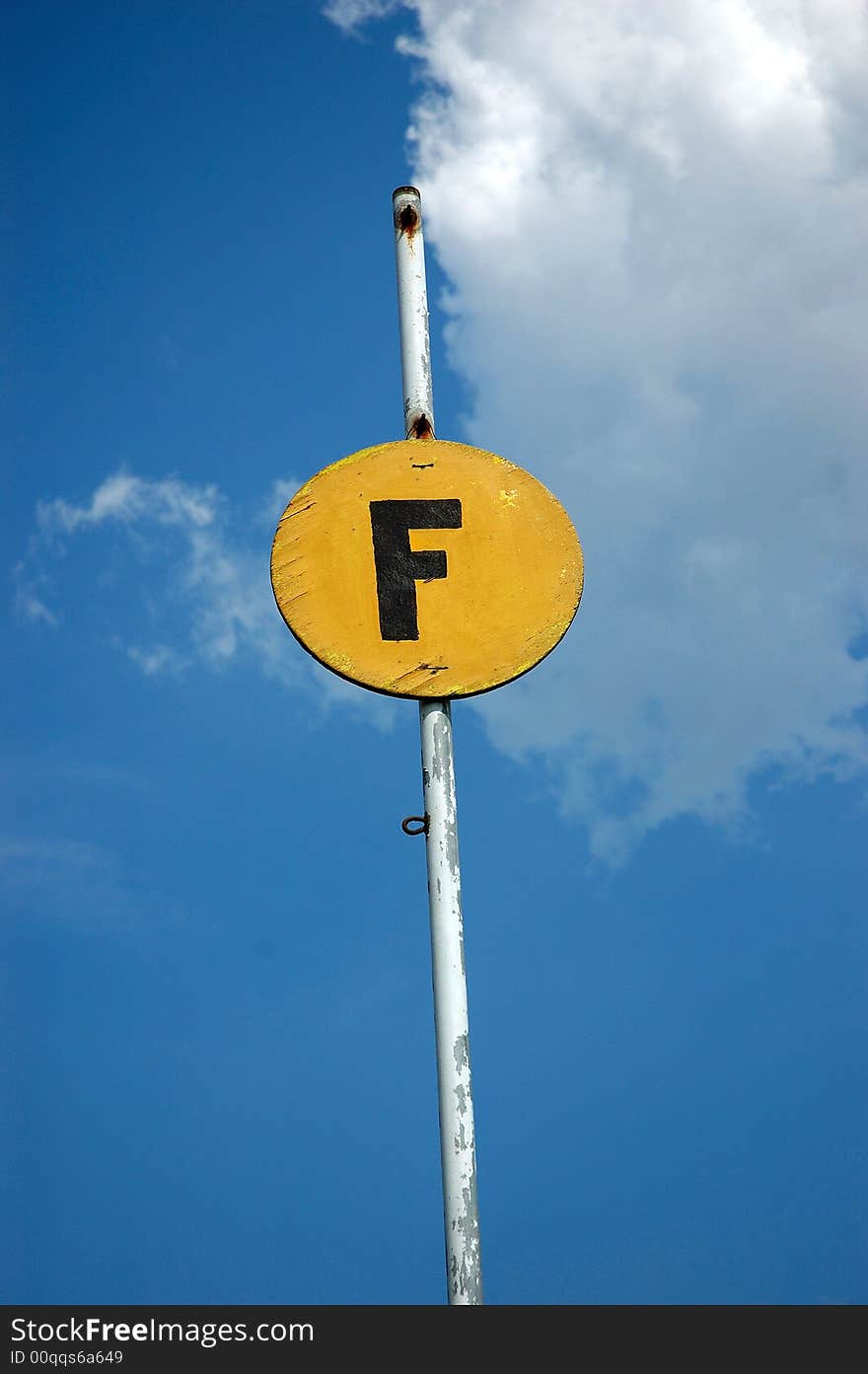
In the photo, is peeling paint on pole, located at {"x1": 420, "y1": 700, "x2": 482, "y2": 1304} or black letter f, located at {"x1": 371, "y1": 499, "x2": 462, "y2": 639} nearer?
peeling paint on pole, located at {"x1": 420, "y1": 700, "x2": 482, "y2": 1304}

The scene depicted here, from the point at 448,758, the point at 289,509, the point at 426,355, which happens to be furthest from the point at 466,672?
the point at 426,355

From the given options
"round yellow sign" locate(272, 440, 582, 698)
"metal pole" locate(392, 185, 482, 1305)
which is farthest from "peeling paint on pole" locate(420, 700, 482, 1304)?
"round yellow sign" locate(272, 440, 582, 698)

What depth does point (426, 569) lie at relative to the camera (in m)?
3.76

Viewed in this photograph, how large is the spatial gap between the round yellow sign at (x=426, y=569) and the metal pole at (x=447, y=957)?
0.16m

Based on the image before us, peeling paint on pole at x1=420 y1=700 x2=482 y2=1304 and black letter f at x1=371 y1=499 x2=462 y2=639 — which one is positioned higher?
black letter f at x1=371 y1=499 x2=462 y2=639

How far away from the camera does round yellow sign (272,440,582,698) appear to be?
3625mm

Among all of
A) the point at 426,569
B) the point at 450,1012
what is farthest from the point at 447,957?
the point at 426,569

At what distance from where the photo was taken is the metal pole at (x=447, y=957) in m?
3.04

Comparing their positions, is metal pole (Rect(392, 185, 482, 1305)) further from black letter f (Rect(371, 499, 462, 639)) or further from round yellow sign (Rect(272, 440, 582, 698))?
black letter f (Rect(371, 499, 462, 639))

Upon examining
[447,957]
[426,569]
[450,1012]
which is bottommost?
[450,1012]

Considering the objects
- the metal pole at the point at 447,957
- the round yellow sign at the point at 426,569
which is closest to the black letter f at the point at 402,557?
the round yellow sign at the point at 426,569

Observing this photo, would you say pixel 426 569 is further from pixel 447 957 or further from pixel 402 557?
pixel 447 957

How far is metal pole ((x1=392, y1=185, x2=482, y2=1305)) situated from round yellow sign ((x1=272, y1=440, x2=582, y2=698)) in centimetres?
16

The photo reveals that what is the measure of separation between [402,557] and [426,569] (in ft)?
0.28
